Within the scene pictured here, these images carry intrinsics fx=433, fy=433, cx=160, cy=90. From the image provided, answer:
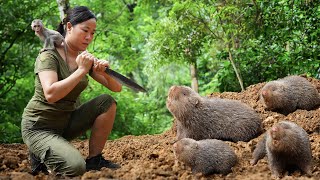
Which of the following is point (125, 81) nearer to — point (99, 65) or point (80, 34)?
point (99, 65)

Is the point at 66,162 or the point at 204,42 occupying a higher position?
the point at 204,42

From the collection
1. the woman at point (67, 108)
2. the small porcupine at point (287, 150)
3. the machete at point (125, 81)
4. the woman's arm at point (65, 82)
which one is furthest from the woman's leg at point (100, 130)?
the small porcupine at point (287, 150)

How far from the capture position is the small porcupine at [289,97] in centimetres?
554

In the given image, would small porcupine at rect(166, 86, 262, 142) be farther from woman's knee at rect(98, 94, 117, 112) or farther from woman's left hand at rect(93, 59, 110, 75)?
woman's left hand at rect(93, 59, 110, 75)

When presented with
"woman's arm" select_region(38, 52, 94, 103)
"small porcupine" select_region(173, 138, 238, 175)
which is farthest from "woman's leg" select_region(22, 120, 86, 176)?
"small porcupine" select_region(173, 138, 238, 175)

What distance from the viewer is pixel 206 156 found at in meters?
3.99

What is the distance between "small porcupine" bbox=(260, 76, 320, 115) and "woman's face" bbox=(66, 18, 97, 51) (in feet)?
8.51

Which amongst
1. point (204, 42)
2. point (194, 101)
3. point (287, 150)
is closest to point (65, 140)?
point (194, 101)

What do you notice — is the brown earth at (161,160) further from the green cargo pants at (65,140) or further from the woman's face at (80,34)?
the woman's face at (80,34)

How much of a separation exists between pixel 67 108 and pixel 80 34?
70cm

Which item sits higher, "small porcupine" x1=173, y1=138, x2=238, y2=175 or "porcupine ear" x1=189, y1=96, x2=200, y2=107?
"porcupine ear" x1=189, y1=96, x2=200, y2=107

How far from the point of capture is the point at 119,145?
18.1 feet

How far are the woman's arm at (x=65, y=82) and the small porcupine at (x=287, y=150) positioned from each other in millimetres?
1670

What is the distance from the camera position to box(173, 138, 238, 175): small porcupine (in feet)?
13.0
